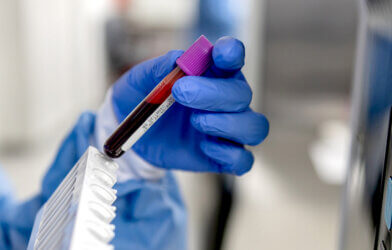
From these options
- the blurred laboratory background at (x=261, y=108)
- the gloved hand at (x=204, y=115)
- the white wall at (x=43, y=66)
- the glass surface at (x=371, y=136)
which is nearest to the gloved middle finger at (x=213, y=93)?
the gloved hand at (x=204, y=115)

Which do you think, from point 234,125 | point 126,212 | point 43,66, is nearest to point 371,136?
point 234,125

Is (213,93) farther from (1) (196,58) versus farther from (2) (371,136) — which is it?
(2) (371,136)

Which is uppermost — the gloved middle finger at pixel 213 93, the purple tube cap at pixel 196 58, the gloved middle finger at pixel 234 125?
the purple tube cap at pixel 196 58

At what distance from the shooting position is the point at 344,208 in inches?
18.6

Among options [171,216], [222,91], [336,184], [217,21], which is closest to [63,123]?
[217,21]

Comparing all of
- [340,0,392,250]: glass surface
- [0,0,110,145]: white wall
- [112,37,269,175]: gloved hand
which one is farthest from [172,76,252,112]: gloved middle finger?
[0,0,110,145]: white wall

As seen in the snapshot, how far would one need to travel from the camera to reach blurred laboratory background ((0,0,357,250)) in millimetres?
1469

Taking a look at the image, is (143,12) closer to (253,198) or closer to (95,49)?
(95,49)

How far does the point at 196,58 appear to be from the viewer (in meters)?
0.40

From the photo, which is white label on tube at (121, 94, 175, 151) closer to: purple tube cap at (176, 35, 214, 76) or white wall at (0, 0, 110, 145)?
purple tube cap at (176, 35, 214, 76)

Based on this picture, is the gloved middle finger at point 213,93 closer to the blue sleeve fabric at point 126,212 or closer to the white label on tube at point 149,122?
the white label on tube at point 149,122

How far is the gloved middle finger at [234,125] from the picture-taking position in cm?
45

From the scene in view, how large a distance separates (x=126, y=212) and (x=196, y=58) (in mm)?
326

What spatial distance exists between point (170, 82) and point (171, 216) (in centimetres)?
31
